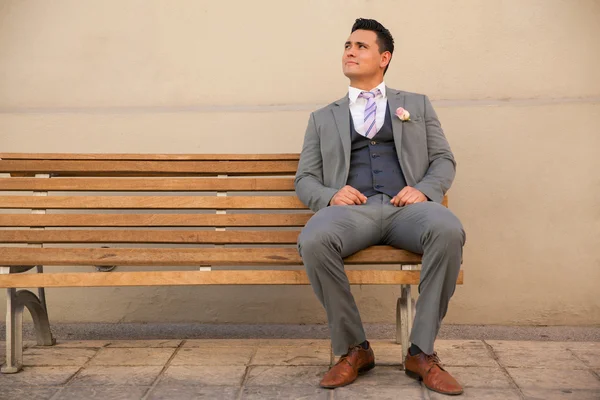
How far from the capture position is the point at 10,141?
5.14 metres

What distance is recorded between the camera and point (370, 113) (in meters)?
4.18

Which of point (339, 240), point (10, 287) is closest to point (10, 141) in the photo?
point (10, 287)

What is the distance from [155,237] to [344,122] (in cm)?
123

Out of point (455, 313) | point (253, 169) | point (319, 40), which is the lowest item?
point (455, 313)

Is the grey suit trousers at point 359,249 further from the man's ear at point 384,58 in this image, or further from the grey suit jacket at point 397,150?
the man's ear at point 384,58

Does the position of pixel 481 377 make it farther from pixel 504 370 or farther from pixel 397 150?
pixel 397 150

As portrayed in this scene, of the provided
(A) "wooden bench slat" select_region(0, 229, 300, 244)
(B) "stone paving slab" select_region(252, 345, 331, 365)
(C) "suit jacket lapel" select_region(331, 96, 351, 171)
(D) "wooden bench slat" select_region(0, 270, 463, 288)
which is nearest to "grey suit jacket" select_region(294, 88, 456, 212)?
(C) "suit jacket lapel" select_region(331, 96, 351, 171)

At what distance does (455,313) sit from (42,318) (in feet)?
8.71

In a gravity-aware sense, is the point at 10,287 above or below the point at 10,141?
below

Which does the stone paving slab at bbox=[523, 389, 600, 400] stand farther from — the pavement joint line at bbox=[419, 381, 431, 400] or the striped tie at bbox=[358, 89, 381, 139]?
the striped tie at bbox=[358, 89, 381, 139]

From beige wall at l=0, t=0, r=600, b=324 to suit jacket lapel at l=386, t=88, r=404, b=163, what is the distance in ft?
2.59

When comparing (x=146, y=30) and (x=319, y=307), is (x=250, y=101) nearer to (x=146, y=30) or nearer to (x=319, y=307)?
(x=146, y=30)

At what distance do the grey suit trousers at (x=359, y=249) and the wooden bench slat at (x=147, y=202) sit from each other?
596mm

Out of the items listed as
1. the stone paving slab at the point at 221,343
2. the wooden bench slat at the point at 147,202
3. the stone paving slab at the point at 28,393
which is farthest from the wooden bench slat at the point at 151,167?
the stone paving slab at the point at 28,393
